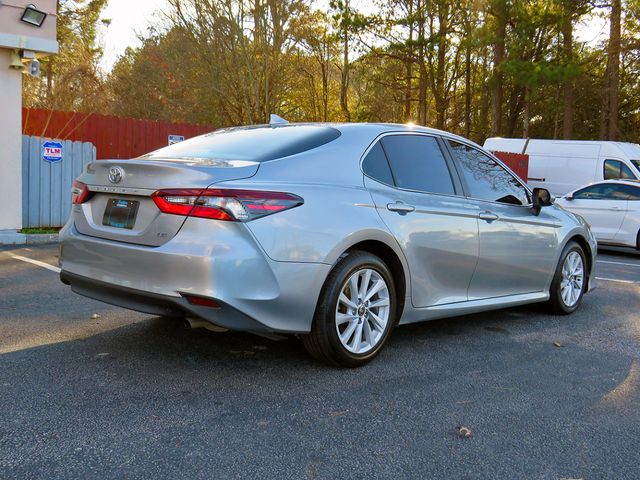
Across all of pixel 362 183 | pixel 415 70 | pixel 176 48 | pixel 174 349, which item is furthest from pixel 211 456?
pixel 415 70

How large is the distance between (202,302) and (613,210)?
430 inches

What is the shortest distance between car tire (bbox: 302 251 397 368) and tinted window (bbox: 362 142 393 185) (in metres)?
0.56

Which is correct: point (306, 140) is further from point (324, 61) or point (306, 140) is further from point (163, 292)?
point (324, 61)

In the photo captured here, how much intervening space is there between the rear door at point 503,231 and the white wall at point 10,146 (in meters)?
7.72

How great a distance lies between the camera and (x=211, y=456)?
270 centimetres

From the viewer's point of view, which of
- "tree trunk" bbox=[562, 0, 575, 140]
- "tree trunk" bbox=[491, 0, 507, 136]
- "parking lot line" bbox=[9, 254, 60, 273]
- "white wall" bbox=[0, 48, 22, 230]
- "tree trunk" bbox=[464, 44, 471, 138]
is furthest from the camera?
"tree trunk" bbox=[464, 44, 471, 138]

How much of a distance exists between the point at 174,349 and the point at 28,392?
41.4 inches

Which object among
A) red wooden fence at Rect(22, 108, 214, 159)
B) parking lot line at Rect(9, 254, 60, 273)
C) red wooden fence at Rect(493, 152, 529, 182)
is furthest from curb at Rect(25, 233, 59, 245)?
red wooden fence at Rect(493, 152, 529, 182)

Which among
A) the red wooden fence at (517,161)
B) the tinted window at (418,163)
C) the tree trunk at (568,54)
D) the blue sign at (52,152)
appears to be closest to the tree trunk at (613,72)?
the tree trunk at (568,54)

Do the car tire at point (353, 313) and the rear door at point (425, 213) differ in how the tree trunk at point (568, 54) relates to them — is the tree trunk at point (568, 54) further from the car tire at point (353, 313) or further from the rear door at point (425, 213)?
the car tire at point (353, 313)

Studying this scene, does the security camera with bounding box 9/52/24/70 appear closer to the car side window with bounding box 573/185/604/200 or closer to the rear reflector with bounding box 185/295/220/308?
the rear reflector with bounding box 185/295/220/308

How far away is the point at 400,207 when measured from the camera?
4.19 m

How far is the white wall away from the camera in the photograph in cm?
968

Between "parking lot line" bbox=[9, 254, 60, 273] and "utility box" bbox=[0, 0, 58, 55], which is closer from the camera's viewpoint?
"parking lot line" bbox=[9, 254, 60, 273]
